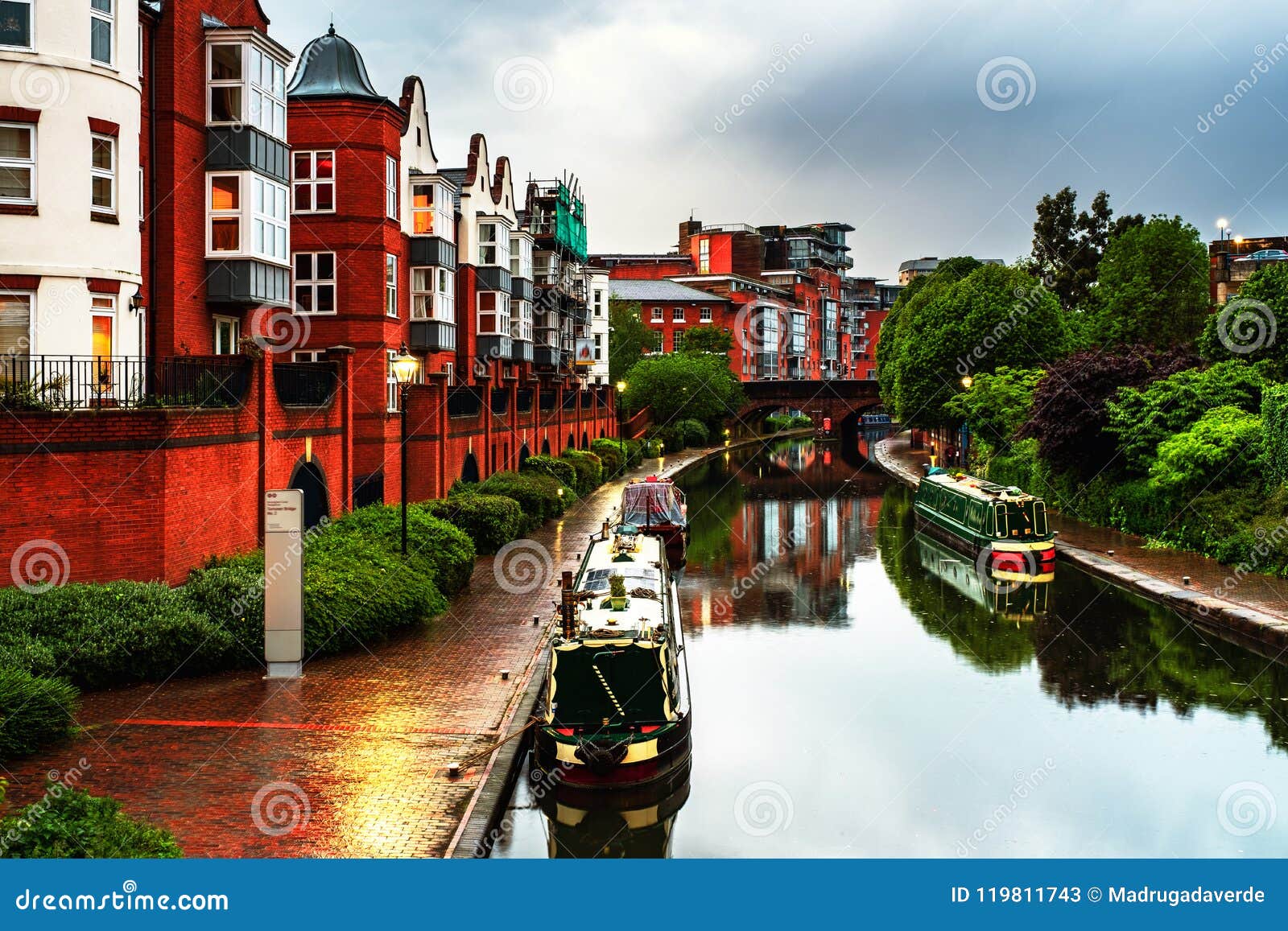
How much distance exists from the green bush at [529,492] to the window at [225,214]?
11.5m

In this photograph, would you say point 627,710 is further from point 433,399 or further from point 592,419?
point 592,419

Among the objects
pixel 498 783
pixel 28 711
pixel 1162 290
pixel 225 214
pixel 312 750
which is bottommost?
pixel 498 783

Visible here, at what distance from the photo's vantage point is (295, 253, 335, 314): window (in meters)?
33.6

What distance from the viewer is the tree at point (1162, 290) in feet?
184

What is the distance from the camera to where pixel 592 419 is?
65188 millimetres

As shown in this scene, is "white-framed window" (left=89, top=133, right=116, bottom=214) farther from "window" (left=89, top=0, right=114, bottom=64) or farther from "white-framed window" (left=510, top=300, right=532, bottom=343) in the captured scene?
"white-framed window" (left=510, top=300, right=532, bottom=343)

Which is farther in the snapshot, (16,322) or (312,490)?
(312,490)

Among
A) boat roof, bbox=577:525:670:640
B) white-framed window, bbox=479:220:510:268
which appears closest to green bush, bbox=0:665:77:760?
boat roof, bbox=577:525:670:640

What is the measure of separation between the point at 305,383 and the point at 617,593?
10.2 meters

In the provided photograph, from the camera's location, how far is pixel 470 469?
37.2 m

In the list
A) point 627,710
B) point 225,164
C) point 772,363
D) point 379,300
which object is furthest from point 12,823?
point 772,363

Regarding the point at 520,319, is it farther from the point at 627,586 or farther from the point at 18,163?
the point at 627,586

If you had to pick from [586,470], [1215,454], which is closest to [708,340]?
[586,470]

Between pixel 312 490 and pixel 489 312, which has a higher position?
pixel 489 312
